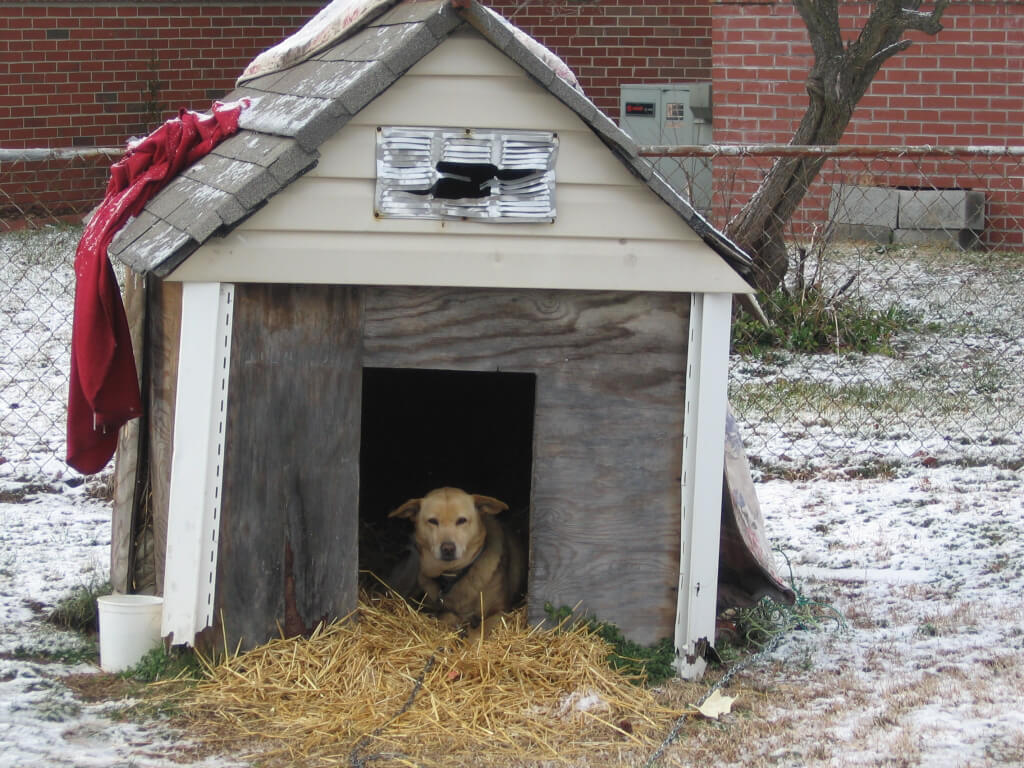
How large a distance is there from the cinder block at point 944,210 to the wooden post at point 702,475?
281 inches

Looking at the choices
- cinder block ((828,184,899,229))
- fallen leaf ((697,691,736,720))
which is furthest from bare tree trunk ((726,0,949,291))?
fallen leaf ((697,691,736,720))

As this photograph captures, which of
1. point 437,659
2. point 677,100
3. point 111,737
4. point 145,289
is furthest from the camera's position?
point 677,100

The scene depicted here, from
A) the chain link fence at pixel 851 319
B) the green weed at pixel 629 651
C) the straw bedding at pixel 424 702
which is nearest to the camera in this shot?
the straw bedding at pixel 424 702

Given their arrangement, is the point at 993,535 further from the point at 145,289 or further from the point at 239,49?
the point at 239,49

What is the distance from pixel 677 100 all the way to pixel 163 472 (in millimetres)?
8860

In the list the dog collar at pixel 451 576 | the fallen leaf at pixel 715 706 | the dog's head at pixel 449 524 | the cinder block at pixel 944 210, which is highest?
the cinder block at pixel 944 210

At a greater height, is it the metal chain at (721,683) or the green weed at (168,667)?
the green weed at (168,667)

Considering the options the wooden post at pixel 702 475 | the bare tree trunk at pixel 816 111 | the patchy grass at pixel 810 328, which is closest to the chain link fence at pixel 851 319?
the patchy grass at pixel 810 328

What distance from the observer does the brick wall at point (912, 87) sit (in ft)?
36.0

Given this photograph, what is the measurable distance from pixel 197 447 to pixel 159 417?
67 centimetres

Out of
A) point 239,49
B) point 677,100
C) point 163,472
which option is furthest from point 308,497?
point 239,49

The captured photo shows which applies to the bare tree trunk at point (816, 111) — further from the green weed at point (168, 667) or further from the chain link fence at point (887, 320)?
the green weed at point (168, 667)

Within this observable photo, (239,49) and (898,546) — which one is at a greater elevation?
(239,49)

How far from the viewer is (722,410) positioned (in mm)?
4281
